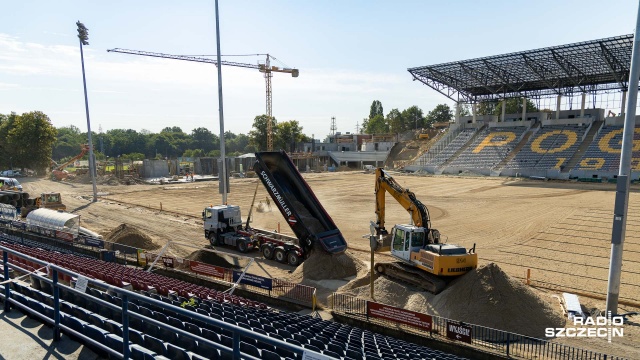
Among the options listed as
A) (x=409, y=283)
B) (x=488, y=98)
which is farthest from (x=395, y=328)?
(x=488, y=98)

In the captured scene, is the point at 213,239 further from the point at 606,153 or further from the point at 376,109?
the point at 376,109

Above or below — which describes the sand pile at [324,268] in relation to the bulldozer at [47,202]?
below

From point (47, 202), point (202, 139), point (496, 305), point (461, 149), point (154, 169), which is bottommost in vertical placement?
point (496, 305)

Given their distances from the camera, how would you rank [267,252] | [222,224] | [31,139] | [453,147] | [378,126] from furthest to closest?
[378,126] → [453,147] → [31,139] → [222,224] → [267,252]

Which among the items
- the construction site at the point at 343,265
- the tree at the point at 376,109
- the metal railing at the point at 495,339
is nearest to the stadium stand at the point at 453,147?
the construction site at the point at 343,265

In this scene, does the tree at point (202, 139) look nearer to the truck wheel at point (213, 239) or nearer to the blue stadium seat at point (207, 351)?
the truck wheel at point (213, 239)

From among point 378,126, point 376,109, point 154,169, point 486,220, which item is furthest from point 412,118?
point 486,220

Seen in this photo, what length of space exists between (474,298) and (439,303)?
3.95ft

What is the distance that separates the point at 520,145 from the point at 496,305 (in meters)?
63.9

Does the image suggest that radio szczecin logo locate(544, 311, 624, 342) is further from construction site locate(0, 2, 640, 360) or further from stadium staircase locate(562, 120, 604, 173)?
stadium staircase locate(562, 120, 604, 173)

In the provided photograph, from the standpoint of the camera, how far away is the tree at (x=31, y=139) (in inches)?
2633

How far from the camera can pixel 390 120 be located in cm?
13625

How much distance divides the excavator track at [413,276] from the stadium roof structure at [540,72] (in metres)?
49.3

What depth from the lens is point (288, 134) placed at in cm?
9756
